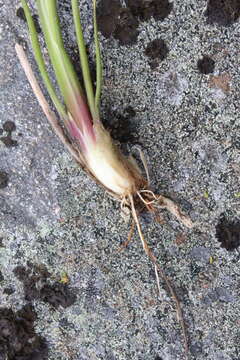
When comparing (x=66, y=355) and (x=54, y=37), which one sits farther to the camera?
(x=66, y=355)

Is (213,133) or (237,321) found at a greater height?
(213,133)

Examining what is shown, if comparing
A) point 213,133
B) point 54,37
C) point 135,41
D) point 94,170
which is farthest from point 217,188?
point 54,37

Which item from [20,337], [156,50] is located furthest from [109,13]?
[20,337]

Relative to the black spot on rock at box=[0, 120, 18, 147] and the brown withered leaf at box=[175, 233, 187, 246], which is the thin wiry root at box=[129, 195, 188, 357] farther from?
the black spot on rock at box=[0, 120, 18, 147]

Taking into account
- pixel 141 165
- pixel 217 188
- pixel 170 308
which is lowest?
pixel 170 308

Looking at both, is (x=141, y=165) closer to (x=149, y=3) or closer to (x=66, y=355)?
(x=149, y=3)

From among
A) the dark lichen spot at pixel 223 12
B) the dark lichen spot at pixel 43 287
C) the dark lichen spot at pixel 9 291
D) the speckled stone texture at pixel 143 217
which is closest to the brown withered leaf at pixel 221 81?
the speckled stone texture at pixel 143 217

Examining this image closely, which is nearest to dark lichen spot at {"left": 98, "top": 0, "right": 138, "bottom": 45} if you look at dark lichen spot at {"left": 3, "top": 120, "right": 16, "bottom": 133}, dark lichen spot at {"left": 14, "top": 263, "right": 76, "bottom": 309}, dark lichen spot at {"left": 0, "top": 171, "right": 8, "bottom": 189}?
dark lichen spot at {"left": 3, "top": 120, "right": 16, "bottom": 133}
